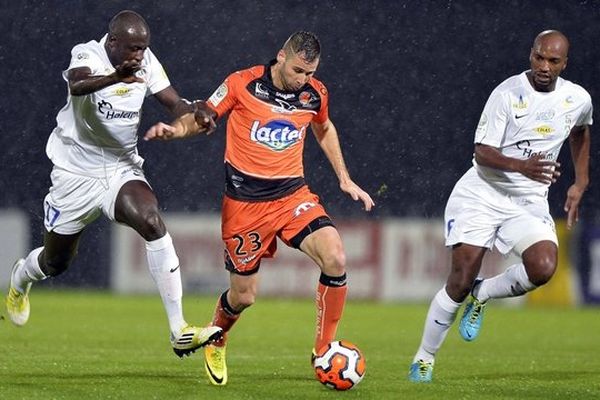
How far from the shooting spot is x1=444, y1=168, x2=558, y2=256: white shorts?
846 centimetres

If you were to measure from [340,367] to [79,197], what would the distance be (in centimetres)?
228

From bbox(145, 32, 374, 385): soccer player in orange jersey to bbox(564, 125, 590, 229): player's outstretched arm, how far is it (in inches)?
66.3

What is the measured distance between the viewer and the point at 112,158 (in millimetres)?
8500

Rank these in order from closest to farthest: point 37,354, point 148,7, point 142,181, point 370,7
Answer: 1. point 142,181
2. point 37,354
3. point 148,7
4. point 370,7

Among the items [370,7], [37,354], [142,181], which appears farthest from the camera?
[370,7]

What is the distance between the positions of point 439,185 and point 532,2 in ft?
10.8

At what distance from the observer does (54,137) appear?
8.72 metres

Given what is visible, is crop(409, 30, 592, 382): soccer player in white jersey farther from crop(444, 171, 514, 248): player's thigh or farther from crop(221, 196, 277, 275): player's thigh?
crop(221, 196, 277, 275): player's thigh

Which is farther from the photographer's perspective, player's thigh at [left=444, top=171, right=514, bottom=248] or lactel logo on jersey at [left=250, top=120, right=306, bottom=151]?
player's thigh at [left=444, top=171, right=514, bottom=248]

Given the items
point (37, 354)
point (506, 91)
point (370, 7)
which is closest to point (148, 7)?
point (370, 7)

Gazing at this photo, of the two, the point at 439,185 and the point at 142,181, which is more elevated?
the point at 142,181

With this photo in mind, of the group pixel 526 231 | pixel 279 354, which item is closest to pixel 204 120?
pixel 526 231

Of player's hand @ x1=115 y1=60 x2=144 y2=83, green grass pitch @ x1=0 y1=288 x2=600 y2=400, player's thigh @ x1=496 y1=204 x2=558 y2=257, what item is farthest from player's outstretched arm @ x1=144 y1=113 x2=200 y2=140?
player's thigh @ x1=496 y1=204 x2=558 y2=257

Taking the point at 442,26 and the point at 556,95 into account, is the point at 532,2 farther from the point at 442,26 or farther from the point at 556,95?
the point at 556,95
